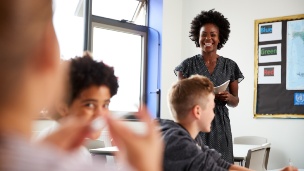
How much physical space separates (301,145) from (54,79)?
16.5 feet

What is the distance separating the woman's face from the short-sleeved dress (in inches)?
3.2

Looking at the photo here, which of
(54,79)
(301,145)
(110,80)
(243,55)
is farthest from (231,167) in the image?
(243,55)


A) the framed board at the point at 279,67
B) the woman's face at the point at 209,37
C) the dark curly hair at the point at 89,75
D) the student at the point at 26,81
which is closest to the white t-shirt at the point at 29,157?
the student at the point at 26,81

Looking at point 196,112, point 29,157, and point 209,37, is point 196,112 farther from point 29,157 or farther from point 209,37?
point 29,157

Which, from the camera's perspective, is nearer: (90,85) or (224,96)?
(90,85)

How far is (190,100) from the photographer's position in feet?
6.25

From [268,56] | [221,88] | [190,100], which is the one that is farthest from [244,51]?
[190,100]

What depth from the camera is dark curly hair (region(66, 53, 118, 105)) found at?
909 millimetres

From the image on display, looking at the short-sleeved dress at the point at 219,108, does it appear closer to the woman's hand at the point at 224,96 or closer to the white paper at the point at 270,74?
the woman's hand at the point at 224,96

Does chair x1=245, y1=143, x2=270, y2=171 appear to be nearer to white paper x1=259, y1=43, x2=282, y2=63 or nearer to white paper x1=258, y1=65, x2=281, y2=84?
white paper x1=258, y1=65, x2=281, y2=84

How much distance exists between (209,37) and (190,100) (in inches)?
37.4

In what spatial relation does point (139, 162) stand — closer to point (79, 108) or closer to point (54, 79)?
point (54, 79)

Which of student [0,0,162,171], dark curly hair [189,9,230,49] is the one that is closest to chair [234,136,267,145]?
dark curly hair [189,9,230,49]

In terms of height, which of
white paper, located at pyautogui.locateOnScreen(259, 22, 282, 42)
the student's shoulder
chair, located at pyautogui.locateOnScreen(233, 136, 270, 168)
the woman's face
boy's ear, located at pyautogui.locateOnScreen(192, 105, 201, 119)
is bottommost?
chair, located at pyautogui.locateOnScreen(233, 136, 270, 168)
